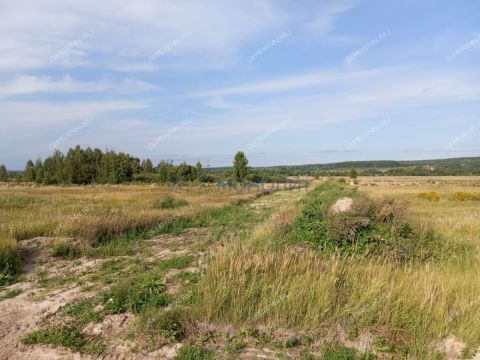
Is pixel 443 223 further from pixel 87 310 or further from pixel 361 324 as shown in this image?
pixel 87 310

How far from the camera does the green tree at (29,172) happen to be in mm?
62531

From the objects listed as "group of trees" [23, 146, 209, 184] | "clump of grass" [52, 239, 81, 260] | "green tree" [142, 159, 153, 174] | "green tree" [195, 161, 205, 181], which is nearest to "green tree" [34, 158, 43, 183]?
"group of trees" [23, 146, 209, 184]

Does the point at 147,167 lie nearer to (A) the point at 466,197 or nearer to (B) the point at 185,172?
(B) the point at 185,172

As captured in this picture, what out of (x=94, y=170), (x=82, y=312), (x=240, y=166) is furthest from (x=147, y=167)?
(x=82, y=312)

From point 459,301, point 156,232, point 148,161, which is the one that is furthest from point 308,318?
point 148,161

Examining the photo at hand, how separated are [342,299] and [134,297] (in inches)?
118

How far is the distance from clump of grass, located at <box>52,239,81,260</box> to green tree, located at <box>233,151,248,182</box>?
158 ft

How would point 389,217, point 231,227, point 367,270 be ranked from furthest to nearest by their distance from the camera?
1. point 231,227
2. point 389,217
3. point 367,270

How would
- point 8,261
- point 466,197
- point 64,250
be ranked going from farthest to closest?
point 466,197 → point 64,250 → point 8,261

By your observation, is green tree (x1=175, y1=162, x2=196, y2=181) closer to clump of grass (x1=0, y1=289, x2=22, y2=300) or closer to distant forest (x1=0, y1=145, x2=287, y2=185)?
distant forest (x1=0, y1=145, x2=287, y2=185)

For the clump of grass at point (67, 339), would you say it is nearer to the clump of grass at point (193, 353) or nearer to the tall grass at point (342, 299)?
the clump of grass at point (193, 353)

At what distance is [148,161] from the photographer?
66.4 m

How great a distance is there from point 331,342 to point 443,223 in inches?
412

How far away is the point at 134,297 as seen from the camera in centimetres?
545
